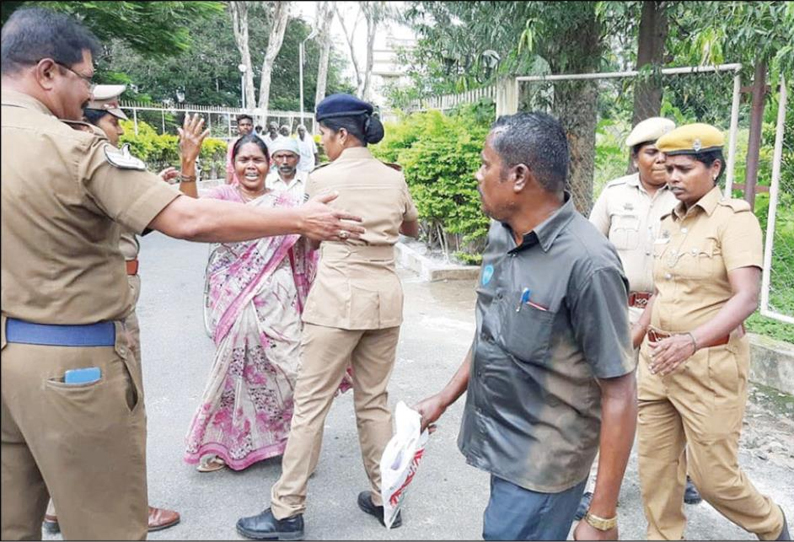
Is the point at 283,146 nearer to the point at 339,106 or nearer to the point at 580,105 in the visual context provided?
the point at 339,106

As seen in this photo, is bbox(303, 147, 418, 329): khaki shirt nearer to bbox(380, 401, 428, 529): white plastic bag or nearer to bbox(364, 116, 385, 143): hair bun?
bbox(364, 116, 385, 143): hair bun

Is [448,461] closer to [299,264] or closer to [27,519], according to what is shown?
[299,264]

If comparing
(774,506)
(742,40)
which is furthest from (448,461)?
(742,40)

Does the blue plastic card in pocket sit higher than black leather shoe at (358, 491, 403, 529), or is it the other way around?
the blue plastic card in pocket

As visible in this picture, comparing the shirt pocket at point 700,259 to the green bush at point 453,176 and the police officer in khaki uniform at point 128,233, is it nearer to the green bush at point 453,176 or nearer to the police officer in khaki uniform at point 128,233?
the police officer in khaki uniform at point 128,233

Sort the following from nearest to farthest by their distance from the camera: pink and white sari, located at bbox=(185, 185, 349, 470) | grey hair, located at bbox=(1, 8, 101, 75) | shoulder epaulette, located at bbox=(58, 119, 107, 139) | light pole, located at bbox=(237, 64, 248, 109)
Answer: grey hair, located at bbox=(1, 8, 101, 75) < shoulder epaulette, located at bbox=(58, 119, 107, 139) < light pole, located at bbox=(237, 64, 248, 109) < pink and white sari, located at bbox=(185, 185, 349, 470)

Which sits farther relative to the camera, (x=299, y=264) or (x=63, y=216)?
(x=299, y=264)

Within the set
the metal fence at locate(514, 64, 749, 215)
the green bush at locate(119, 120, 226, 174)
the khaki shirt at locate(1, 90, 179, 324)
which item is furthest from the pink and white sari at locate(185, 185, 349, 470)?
the metal fence at locate(514, 64, 749, 215)

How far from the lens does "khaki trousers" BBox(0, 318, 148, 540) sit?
1.78m

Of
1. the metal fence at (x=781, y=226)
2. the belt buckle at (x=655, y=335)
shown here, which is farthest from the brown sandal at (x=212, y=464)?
the metal fence at (x=781, y=226)

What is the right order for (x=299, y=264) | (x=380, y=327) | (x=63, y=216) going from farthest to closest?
(x=299, y=264)
(x=380, y=327)
(x=63, y=216)

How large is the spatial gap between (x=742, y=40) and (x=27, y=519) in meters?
4.28

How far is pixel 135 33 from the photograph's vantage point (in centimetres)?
144

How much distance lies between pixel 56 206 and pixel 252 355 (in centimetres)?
178
